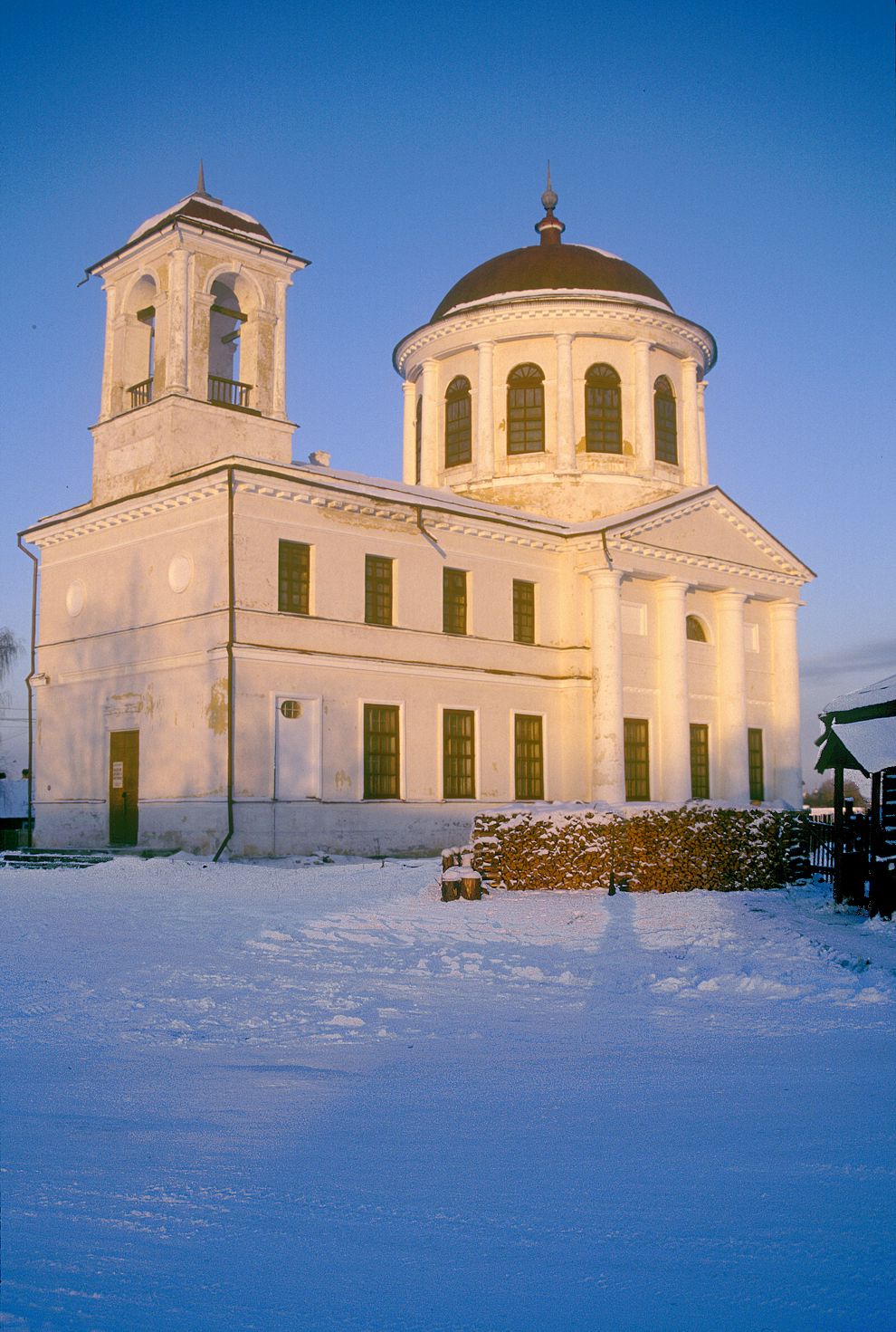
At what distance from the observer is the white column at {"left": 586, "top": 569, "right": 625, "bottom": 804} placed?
30.3 m

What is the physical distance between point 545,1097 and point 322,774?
19.9 meters

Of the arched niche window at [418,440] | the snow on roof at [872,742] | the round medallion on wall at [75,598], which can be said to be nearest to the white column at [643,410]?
the arched niche window at [418,440]

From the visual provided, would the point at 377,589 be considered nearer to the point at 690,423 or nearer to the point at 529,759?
the point at 529,759

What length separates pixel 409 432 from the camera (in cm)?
3975

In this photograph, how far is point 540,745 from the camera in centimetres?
3095

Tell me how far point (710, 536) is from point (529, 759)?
343 inches

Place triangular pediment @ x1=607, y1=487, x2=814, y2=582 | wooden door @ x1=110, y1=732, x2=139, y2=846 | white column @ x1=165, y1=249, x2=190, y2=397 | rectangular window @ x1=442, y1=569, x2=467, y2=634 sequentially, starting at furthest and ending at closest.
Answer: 1. triangular pediment @ x1=607, y1=487, x2=814, y2=582
2. rectangular window @ x1=442, y1=569, x2=467, y2=634
3. white column @ x1=165, y1=249, x2=190, y2=397
4. wooden door @ x1=110, y1=732, x2=139, y2=846

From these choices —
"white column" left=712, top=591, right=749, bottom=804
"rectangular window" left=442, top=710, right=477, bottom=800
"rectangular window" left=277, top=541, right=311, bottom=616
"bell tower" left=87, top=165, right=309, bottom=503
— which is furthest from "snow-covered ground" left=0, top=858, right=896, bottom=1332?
"white column" left=712, top=591, right=749, bottom=804

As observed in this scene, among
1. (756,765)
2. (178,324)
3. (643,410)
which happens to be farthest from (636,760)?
(178,324)

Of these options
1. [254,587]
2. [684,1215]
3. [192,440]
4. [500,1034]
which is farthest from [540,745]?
[684,1215]

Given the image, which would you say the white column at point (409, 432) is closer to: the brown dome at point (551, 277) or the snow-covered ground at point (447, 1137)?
the brown dome at point (551, 277)

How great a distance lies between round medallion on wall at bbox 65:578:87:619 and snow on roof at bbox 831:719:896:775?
760 inches

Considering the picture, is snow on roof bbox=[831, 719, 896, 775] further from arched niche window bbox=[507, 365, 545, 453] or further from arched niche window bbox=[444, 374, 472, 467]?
arched niche window bbox=[444, 374, 472, 467]

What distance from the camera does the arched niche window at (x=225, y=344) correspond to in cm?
2842
